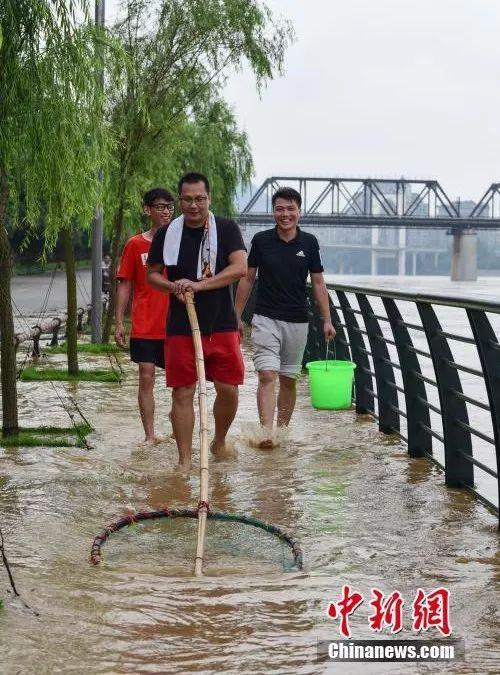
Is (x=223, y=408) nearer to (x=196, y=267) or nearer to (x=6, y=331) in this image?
(x=196, y=267)

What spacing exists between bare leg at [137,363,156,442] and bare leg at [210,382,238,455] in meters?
0.73

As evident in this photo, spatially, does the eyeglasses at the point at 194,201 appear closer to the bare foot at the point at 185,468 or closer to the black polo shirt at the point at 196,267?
the black polo shirt at the point at 196,267

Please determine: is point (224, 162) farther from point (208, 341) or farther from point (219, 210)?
point (208, 341)

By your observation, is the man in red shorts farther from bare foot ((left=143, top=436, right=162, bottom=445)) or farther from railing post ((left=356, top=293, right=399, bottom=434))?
railing post ((left=356, top=293, right=399, bottom=434))

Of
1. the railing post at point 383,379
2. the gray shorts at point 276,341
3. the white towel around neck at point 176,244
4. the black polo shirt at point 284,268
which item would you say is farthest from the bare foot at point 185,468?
the railing post at point 383,379

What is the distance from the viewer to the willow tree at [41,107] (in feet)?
27.0

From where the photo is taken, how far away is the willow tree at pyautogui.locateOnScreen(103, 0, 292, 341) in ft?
69.7

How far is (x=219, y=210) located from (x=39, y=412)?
25813 mm

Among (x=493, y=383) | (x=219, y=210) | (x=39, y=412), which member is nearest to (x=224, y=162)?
(x=219, y=210)

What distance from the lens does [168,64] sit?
21781mm

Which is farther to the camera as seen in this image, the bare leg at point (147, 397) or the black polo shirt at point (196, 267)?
the bare leg at point (147, 397)

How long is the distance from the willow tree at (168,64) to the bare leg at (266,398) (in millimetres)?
11563

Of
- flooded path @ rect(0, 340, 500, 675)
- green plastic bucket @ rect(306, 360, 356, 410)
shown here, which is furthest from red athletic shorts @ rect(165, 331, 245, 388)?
green plastic bucket @ rect(306, 360, 356, 410)

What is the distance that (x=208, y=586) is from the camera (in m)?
5.29
